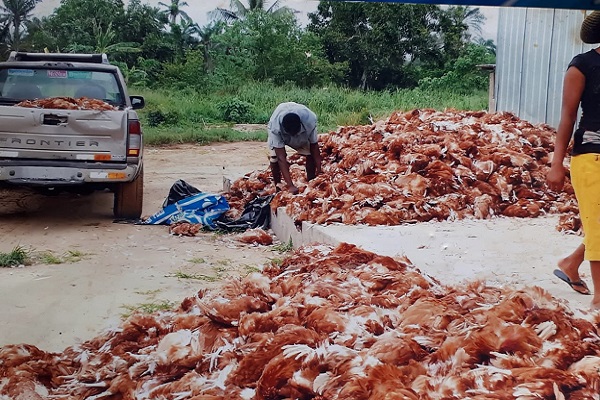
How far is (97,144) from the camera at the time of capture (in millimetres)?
6320

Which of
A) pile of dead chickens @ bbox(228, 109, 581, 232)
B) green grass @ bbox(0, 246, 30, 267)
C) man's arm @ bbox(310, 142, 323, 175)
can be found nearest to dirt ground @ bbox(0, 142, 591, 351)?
green grass @ bbox(0, 246, 30, 267)

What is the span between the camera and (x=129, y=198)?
691cm

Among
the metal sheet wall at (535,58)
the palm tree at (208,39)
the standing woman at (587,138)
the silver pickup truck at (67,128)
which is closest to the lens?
the standing woman at (587,138)

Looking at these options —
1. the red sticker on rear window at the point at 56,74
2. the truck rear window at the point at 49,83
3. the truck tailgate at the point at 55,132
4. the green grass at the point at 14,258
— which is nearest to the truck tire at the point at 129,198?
the truck tailgate at the point at 55,132

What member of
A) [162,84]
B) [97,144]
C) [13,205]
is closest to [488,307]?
[162,84]

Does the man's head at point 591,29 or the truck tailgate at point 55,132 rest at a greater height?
the man's head at point 591,29

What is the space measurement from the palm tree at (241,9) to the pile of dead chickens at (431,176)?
1.73m

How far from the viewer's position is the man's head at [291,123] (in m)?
6.55

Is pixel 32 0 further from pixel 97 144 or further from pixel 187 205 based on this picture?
pixel 187 205

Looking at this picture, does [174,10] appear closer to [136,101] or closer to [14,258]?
[14,258]

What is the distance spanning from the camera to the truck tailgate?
6.08m

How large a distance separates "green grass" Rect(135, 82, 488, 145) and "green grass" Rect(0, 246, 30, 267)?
1789 mm

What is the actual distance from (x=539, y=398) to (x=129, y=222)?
5.07 meters

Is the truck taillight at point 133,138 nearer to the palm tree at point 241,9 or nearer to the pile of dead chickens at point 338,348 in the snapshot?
the palm tree at point 241,9
